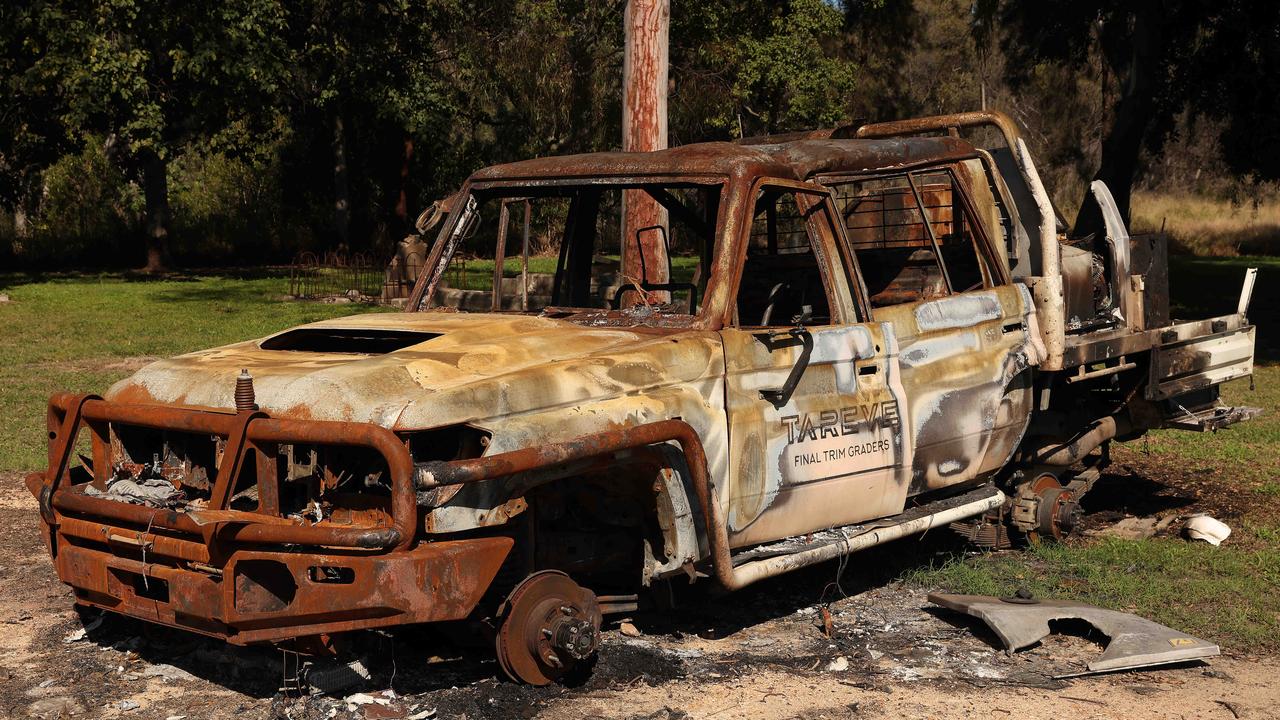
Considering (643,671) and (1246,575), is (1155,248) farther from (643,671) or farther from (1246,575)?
(643,671)

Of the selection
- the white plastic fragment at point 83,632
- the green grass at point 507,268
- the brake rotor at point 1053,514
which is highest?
the green grass at point 507,268

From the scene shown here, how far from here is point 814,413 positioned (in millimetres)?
5855

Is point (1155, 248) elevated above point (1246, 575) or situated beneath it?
elevated above

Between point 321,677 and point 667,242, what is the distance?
125 inches

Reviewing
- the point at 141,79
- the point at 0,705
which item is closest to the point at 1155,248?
the point at 0,705

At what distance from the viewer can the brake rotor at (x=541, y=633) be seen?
16.5 feet

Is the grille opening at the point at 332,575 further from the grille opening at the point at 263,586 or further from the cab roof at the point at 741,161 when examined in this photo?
the cab roof at the point at 741,161

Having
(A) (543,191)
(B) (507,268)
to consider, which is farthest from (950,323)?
(B) (507,268)

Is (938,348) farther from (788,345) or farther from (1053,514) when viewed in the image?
(1053,514)

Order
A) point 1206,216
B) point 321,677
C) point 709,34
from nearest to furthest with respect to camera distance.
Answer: point 321,677, point 709,34, point 1206,216

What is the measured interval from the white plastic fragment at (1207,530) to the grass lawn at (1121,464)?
3.6 inches

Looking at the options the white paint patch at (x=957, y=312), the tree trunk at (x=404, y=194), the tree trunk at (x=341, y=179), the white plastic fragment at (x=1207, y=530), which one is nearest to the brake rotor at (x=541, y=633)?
the white paint patch at (x=957, y=312)

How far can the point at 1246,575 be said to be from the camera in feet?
22.9

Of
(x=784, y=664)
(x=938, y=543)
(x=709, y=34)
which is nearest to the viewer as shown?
(x=784, y=664)
